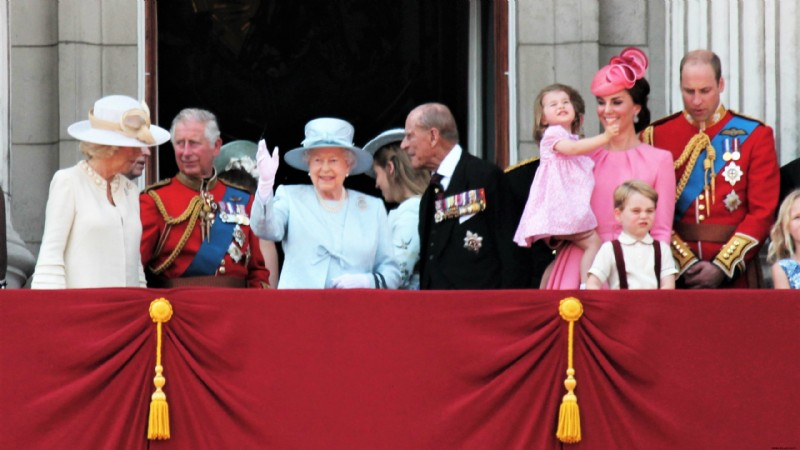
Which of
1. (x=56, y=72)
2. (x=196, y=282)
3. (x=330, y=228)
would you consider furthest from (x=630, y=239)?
(x=56, y=72)

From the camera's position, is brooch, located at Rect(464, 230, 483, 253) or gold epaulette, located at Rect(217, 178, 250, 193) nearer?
brooch, located at Rect(464, 230, 483, 253)

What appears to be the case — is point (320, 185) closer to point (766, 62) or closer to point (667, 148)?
point (667, 148)

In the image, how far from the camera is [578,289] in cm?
986

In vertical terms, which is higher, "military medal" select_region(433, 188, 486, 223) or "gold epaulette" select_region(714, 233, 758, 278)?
"military medal" select_region(433, 188, 486, 223)

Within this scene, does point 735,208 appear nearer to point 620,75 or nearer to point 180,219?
point 620,75

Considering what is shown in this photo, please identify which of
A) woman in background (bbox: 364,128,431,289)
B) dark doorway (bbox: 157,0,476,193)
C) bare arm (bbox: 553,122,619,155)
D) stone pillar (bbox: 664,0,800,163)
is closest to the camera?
bare arm (bbox: 553,122,619,155)

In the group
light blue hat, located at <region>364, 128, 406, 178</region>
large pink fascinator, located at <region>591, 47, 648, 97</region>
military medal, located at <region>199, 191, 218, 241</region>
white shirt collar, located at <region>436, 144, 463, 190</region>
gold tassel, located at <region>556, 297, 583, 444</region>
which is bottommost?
gold tassel, located at <region>556, 297, 583, 444</region>

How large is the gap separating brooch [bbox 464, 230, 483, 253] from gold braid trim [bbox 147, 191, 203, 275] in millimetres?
1401

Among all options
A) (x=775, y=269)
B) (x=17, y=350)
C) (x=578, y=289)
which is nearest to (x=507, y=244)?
(x=578, y=289)

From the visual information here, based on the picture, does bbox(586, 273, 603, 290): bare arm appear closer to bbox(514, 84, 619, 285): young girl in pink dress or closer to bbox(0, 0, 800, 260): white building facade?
bbox(514, 84, 619, 285): young girl in pink dress

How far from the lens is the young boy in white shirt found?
9.95 metres

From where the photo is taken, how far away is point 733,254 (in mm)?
10430

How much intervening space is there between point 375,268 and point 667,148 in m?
1.60

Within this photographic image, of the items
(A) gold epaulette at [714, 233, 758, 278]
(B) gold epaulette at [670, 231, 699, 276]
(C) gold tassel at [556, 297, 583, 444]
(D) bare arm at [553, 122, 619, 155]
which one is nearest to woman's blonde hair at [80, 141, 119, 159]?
(D) bare arm at [553, 122, 619, 155]
